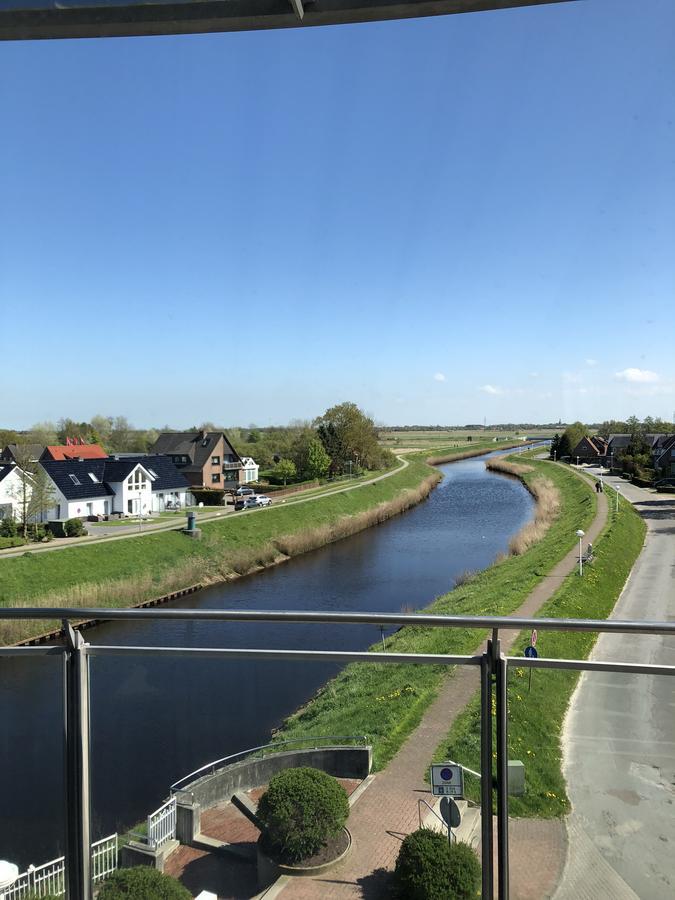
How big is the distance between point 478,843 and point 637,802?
40 centimetres

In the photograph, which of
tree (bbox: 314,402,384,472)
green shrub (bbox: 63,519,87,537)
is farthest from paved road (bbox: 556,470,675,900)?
tree (bbox: 314,402,384,472)

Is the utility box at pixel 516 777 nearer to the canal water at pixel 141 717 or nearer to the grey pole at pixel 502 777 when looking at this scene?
the grey pole at pixel 502 777

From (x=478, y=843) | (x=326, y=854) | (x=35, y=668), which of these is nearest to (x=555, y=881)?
(x=478, y=843)

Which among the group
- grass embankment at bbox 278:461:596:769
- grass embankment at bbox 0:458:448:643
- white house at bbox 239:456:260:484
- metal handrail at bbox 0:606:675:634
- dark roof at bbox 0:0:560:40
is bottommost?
grass embankment at bbox 0:458:448:643

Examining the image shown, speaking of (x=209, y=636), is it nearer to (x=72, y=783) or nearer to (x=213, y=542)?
(x=72, y=783)

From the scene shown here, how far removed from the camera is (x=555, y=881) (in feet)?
5.24

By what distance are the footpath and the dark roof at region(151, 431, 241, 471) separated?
122ft

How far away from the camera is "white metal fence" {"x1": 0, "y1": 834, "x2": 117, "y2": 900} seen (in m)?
1.73

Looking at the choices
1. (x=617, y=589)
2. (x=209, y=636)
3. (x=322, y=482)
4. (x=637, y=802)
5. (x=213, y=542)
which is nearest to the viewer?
(x=637, y=802)

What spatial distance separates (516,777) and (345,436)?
45.0 meters

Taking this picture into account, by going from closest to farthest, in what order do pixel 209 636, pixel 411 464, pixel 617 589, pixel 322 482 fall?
pixel 209 636
pixel 617 589
pixel 322 482
pixel 411 464

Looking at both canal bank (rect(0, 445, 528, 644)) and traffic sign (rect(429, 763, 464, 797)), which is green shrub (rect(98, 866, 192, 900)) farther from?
canal bank (rect(0, 445, 528, 644))

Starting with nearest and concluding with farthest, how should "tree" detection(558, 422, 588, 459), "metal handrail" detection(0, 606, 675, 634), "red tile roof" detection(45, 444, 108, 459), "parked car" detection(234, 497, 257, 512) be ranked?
1. "metal handrail" detection(0, 606, 675, 634)
2. "parked car" detection(234, 497, 257, 512)
3. "red tile roof" detection(45, 444, 108, 459)
4. "tree" detection(558, 422, 588, 459)

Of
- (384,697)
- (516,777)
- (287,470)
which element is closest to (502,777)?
(516,777)
